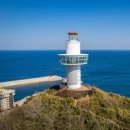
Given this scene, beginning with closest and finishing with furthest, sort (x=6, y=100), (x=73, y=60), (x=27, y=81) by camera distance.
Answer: (x=73, y=60), (x=6, y=100), (x=27, y=81)

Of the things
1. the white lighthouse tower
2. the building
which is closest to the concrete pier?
the building

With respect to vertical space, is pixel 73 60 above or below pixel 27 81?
above

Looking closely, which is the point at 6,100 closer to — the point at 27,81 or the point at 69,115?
the point at 69,115

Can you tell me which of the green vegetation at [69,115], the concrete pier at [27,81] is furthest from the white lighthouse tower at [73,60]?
the concrete pier at [27,81]

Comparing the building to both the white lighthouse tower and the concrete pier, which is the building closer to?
the white lighthouse tower

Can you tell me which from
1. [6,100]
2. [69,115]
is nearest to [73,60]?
[69,115]

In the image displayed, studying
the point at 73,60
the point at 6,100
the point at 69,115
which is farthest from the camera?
the point at 6,100
